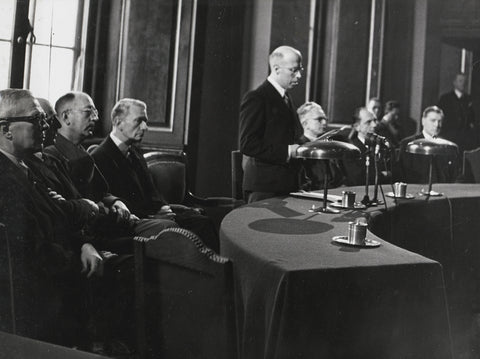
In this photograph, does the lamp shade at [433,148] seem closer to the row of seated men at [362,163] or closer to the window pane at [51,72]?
the row of seated men at [362,163]

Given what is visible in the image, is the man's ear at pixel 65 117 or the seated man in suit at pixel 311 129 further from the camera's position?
the seated man in suit at pixel 311 129

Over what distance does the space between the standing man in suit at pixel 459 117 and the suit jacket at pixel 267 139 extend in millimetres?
4653

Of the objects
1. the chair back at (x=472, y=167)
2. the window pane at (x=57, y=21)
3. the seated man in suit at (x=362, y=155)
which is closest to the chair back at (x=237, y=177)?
the seated man in suit at (x=362, y=155)

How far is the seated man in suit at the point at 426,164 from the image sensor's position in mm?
5754

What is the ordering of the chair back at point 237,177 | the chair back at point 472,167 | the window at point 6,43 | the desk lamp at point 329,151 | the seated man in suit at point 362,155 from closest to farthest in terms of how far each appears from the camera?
1. the window at point 6,43
2. the desk lamp at point 329,151
3. the chair back at point 237,177
4. the seated man in suit at point 362,155
5. the chair back at point 472,167

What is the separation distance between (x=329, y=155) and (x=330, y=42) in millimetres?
4442

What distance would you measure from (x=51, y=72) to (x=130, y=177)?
2.37ft

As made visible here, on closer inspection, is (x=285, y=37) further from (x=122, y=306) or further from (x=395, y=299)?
(x=395, y=299)

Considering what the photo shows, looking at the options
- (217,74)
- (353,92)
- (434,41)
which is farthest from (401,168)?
(434,41)

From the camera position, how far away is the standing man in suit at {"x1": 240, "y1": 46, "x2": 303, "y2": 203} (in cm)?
376

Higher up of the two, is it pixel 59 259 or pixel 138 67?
pixel 138 67

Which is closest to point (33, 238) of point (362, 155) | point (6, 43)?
point (6, 43)

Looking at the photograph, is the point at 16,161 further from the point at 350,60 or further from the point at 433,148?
the point at 350,60

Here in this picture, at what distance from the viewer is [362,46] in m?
7.12
